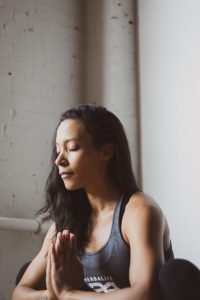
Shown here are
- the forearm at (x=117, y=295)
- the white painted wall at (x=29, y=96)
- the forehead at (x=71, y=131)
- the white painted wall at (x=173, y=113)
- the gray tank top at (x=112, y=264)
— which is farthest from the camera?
the white painted wall at (x=29, y=96)

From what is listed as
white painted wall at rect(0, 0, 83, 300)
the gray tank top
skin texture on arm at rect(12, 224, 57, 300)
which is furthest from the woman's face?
white painted wall at rect(0, 0, 83, 300)

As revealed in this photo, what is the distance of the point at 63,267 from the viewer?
142cm

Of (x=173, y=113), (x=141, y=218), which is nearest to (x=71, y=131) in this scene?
(x=141, y=218)

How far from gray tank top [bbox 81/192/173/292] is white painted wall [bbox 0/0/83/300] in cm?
78

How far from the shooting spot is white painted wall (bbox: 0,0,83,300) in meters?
2.25

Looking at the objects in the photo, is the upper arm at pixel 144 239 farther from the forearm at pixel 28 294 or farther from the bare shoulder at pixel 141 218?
the forearm at pixel 28 294

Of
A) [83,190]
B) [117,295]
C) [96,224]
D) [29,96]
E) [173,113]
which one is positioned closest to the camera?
[117,295]

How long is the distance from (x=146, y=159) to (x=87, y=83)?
598 mm

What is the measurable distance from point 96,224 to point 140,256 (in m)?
0.36

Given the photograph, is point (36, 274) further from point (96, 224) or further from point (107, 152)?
point (107, 152)

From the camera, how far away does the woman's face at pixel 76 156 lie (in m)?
1.58

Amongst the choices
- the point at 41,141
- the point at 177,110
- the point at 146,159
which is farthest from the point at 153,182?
the point at 41,141

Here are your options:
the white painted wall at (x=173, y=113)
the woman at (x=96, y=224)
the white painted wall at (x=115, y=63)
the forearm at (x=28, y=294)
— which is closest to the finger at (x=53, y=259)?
the woman at (x=96, y=224)

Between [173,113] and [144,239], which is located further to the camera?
[173,113]
